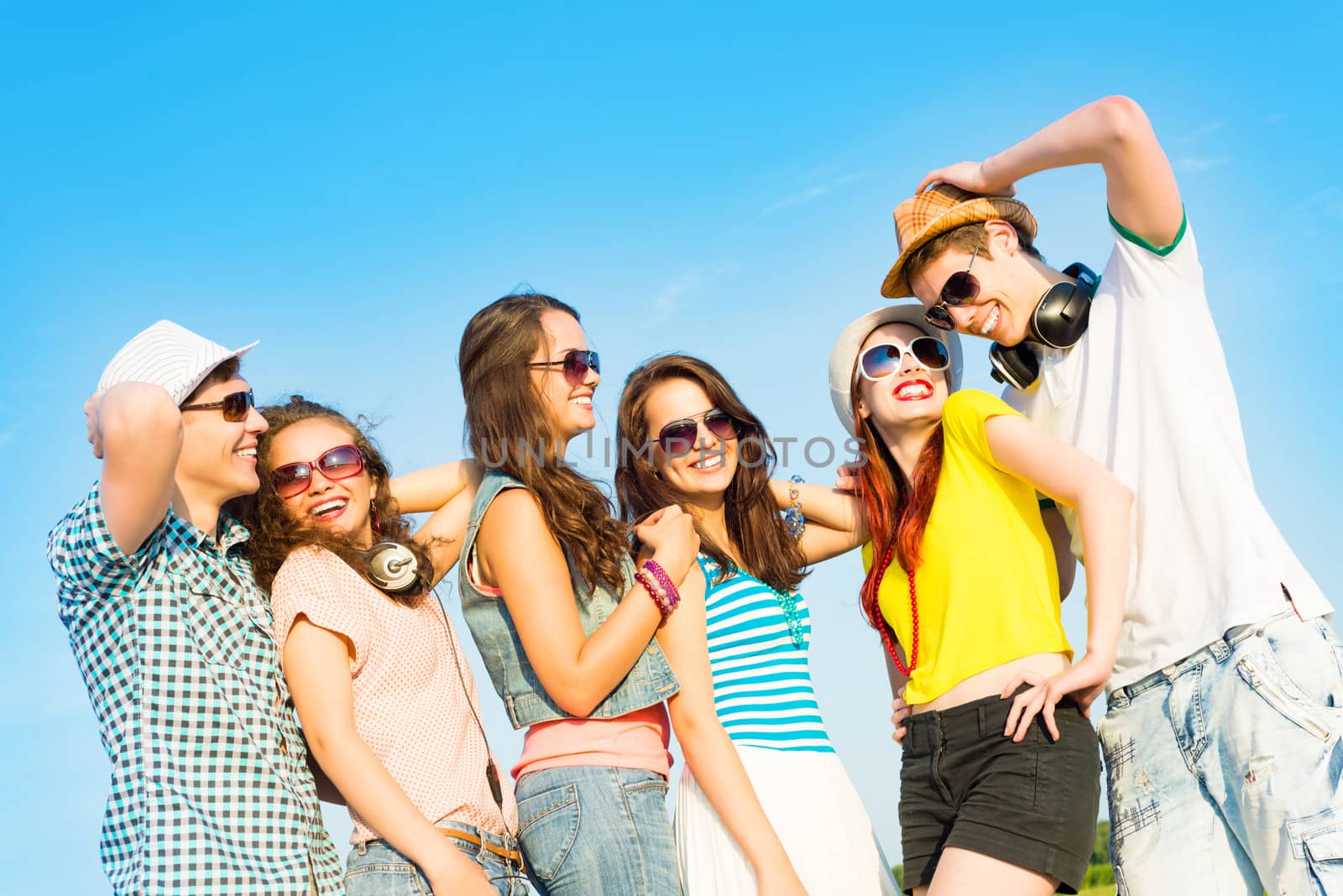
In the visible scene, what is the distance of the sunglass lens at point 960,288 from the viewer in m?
4.90

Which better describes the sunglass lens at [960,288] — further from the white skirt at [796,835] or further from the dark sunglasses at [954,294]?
the white skirt at [796,835]

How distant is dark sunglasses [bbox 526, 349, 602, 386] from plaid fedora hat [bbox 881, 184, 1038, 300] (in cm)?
152

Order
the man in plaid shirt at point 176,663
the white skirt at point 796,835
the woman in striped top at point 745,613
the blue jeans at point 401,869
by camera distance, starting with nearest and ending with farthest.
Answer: the man in plaid shirt at point 176,663
the blue jeans at point 401,869
the white skirt at point 796,835
the woman in striped top at point 745,613

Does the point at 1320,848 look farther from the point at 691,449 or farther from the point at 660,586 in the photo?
the point at 691,449

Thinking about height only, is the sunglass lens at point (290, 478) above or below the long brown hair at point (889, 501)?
above

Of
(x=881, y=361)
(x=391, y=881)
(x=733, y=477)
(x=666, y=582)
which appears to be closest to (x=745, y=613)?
(x=666, y=582)

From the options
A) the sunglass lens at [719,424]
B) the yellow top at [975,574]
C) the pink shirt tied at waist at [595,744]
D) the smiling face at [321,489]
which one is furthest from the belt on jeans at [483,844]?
the sunglass lens at [719,424]

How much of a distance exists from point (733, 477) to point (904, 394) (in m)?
0.93

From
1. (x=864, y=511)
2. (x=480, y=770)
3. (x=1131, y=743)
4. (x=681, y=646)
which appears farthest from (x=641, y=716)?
(x=1131, y=743)

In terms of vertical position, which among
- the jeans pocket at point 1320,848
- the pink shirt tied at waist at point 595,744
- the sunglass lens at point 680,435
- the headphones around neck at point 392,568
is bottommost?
the jeans pocket at point 1320,848

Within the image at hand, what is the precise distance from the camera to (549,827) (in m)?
→ 4.12

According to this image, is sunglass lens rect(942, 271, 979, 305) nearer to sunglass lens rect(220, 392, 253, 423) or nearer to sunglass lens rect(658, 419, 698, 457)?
sunglass lens rect(658, 419, 698, 457)

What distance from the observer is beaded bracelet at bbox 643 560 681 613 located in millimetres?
4371

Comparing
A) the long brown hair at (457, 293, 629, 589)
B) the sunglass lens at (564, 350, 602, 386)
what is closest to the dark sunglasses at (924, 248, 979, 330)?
the sunglass lens at (564, 350, 602, 386)
